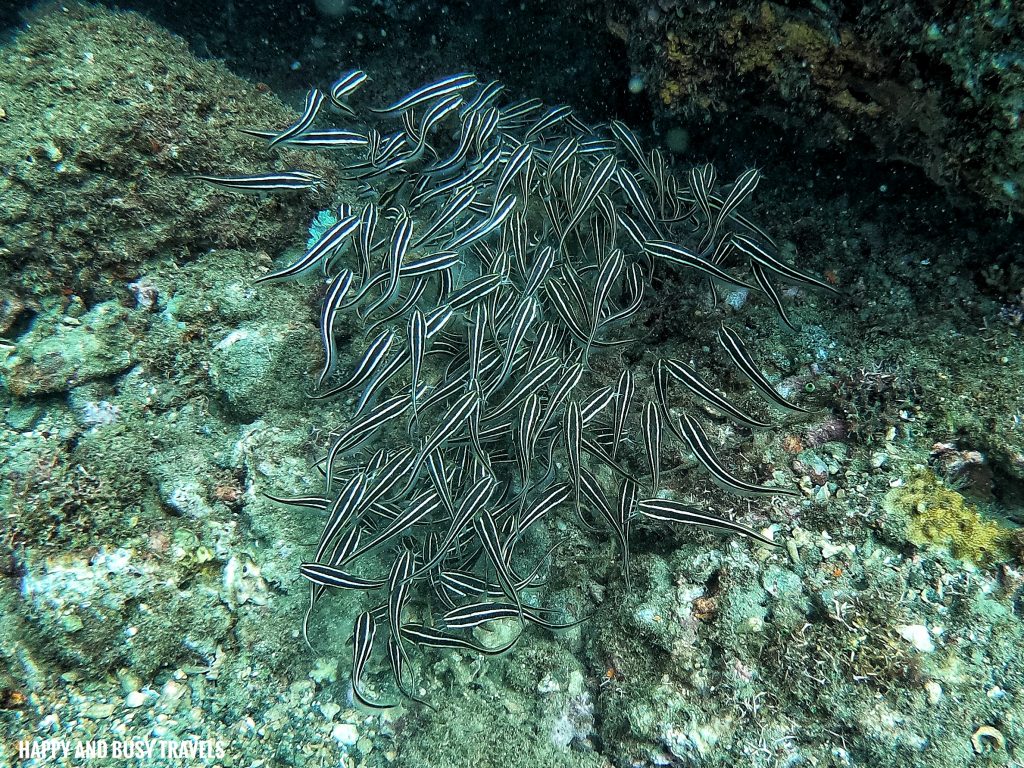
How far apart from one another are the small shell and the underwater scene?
30 mm

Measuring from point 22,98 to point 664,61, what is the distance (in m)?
5.56

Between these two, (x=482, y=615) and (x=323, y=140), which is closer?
(x=482, y=615)

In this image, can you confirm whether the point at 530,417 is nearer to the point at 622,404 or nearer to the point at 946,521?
the point at 622,404

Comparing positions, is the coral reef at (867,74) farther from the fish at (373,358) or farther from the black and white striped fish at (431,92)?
the fish at (373,358)

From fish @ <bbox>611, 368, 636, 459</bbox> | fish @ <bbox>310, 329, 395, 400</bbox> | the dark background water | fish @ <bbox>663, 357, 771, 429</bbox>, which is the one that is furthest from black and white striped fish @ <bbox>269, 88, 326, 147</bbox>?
fish @ <bbox>663, 357, 771, 429</bbox>

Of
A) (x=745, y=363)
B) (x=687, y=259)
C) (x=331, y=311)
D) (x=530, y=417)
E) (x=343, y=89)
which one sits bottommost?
(x=331, y=311)

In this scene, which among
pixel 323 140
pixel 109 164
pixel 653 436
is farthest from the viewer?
pixel 323 140

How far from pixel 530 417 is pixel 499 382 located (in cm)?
41

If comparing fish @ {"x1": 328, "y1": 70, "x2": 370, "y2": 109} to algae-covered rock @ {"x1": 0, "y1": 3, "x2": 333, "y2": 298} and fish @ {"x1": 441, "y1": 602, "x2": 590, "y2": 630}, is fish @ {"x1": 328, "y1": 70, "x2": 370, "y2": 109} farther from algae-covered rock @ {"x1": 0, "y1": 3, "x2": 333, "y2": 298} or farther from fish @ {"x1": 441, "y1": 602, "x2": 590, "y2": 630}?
fish @ {"x1": 441, "y1": 602, "x2": 590, "y2": 630}

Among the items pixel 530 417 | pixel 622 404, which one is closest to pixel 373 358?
pixel 530 417

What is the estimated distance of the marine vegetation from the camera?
11.2 feet

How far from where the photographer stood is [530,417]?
3.33 meters

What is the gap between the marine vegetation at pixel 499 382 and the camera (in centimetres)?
341

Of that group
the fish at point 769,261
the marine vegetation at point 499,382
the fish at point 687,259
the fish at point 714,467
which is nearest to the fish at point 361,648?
the marine vegetation at point 499,382
